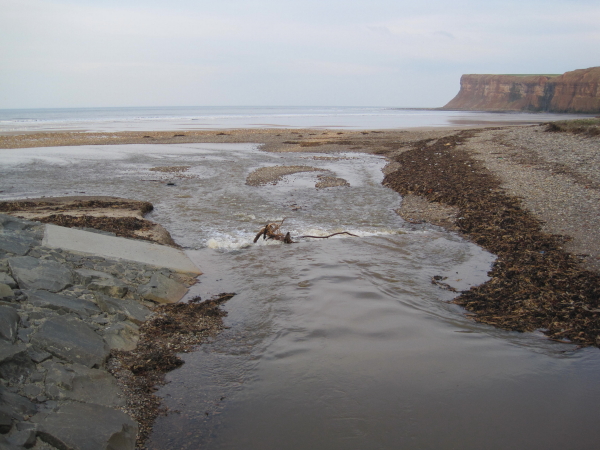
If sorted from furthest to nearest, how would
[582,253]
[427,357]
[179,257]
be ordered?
1. [179,257]
2. [582,253]
3. [427,357]

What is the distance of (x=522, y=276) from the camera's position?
6.48 metres

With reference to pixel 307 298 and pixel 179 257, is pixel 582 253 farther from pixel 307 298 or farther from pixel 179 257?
pixel 179 257

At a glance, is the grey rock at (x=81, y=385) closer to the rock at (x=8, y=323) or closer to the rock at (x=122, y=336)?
the rock at (x=8, y=323)

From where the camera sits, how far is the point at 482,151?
19578 millimetres

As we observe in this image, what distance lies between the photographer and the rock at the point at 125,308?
5.10 m

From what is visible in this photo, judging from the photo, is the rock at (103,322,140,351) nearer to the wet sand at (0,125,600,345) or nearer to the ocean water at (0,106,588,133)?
the wet sand at (0,125,600,345)

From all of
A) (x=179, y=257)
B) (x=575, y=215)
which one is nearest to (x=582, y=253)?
(x=575, y=215)

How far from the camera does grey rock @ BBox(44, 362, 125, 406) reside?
339 centimetres

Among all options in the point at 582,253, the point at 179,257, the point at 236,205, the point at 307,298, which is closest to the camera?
the point at 307,298

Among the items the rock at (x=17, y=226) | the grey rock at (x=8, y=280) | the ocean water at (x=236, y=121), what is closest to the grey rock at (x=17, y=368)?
the grey rock at (x=8, y=280)

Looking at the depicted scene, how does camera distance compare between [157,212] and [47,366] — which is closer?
[47,366]

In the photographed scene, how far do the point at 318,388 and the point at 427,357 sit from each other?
4.32ft

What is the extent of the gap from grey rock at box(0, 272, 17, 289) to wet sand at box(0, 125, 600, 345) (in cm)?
555

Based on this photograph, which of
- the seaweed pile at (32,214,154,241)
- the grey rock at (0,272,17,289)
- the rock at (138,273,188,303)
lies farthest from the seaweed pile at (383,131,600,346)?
the seaweed pile at (32,214,154,241)
